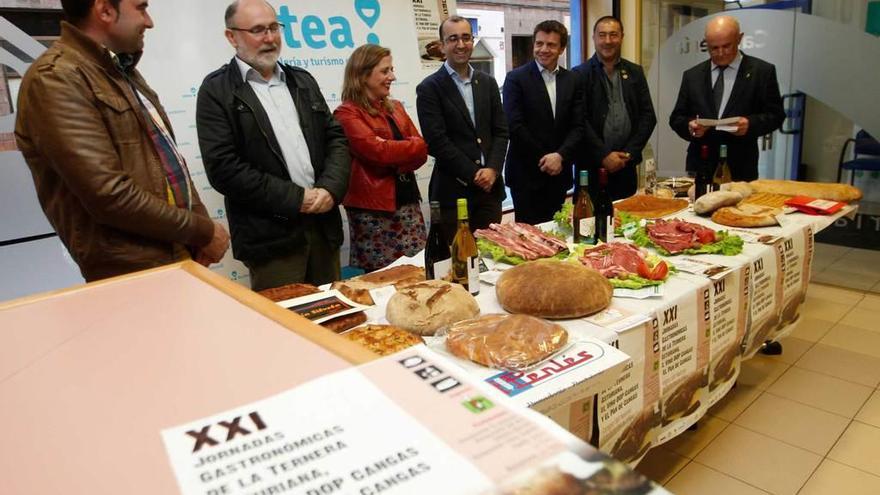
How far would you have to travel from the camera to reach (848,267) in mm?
4137

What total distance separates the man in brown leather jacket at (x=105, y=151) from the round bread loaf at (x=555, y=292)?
100cm

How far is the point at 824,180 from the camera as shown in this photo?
424cm

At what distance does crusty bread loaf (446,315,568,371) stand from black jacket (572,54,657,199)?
8.69 ft

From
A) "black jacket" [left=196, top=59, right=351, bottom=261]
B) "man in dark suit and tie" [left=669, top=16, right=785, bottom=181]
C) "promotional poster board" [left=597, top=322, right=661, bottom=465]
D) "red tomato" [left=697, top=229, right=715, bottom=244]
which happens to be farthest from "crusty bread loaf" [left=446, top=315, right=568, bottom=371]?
"man in dark suit and tie" [left=669, top=16, right=785, bottom=181]

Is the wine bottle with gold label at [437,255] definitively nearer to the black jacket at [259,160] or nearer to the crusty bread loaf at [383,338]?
the crusty bread loaf at [383,338]

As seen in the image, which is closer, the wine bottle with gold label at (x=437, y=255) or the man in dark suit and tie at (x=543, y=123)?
the wine bottle with gold label at (x=437, y=255)

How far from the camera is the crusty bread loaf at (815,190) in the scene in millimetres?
2797

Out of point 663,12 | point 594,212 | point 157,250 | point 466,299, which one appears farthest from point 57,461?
point 663,12

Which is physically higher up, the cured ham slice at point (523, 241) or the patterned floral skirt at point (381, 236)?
the cured ham slice at point (523, 241)

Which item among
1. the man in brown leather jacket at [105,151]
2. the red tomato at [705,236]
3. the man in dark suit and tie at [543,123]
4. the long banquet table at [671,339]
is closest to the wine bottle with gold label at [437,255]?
the long banquet table at [671,339]

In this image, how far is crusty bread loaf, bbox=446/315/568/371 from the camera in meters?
1.32

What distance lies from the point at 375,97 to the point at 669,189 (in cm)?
165

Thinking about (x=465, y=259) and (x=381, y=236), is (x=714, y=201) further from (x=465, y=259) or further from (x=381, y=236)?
(x=381, y=236)

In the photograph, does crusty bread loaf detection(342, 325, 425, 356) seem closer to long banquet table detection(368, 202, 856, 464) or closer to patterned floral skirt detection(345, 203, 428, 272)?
long banquet table detection(368, 202, 856, 464)
